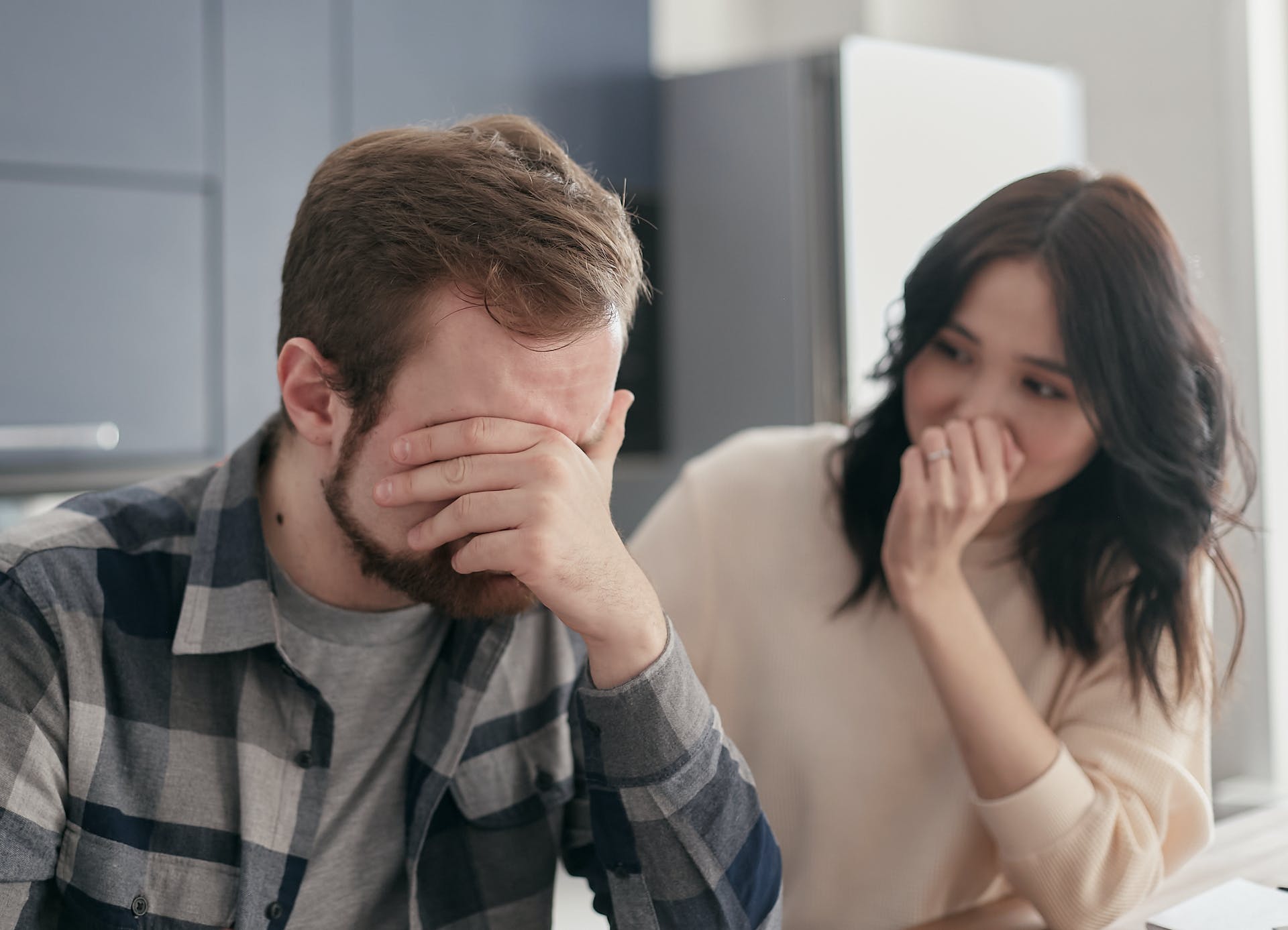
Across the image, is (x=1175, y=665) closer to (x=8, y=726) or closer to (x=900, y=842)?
(x=900, y=842)

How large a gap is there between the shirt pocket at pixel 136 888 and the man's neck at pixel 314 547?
0.23 metres

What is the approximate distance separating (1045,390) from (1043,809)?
1.26 feet

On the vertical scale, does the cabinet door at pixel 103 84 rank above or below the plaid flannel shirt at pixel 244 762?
above

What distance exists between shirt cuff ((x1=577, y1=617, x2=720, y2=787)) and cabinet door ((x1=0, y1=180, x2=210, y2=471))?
4.71 feet

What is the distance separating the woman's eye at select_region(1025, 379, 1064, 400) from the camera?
120 centimetres

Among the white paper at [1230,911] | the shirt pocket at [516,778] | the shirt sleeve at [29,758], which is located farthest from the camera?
the shirt pocket at [516,778]

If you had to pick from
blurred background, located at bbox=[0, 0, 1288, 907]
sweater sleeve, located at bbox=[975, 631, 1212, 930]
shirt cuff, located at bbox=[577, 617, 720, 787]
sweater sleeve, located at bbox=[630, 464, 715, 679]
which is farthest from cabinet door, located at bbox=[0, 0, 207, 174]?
sweater sleeve, located at bbox=[975, 631, 1212, 930]

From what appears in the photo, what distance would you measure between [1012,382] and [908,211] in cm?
136

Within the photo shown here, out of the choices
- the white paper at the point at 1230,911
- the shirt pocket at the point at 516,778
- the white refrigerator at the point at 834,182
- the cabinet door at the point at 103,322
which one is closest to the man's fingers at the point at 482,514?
the shirt pocket at the point at 516,778

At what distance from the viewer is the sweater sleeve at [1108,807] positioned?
1104 mm

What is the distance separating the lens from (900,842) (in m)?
1.30

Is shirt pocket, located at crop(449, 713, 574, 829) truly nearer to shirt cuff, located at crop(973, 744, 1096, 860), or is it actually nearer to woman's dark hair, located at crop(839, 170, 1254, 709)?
shirt cuff, located at crop(973, 744, 1096, 860)

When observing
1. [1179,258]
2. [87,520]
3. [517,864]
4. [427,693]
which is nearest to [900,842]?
[517,864]

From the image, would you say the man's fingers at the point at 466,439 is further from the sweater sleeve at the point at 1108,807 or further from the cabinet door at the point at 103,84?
the cabinet door at the point at 103,84
